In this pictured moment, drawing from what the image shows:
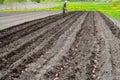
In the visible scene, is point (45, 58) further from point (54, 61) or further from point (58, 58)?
point (54, 61)

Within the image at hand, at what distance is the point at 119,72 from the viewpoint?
971cm

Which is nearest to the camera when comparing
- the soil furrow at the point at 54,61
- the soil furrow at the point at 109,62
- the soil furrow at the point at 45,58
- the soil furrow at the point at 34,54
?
the soil furrow at the point at 54,61

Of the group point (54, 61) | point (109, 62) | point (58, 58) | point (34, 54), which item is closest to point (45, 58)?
point (58, 58)

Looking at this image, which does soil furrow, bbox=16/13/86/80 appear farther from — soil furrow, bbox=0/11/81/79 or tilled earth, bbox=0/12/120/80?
soil furrow, bbox=0/11/81/79

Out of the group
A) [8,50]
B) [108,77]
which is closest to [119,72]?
[108,77]

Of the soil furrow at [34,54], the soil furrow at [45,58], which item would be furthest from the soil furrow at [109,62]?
the soil furrow at [34,54]

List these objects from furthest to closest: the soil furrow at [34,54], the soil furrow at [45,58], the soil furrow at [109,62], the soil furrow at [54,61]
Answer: the soil furrow at [34,54], the soil furrow at [45,58], the soil furrow at [109,62], the soil furrow at [54,61]

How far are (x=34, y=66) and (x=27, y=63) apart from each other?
Result: 0.49 meters

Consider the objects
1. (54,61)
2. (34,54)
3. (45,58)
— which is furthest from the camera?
(34,54)

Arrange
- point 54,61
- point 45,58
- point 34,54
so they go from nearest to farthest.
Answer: point 54,61 → point 45,58 → point 34,54

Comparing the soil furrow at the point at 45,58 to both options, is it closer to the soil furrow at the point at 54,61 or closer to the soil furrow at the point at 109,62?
the soil furrow at the point at 54,61

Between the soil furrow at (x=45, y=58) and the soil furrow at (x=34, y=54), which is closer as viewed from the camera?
the soil furrow at (x=45, y=58)

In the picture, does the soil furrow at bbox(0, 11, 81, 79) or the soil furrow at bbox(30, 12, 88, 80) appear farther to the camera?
the soil furrow at bbox(0, 11, 81, 79)

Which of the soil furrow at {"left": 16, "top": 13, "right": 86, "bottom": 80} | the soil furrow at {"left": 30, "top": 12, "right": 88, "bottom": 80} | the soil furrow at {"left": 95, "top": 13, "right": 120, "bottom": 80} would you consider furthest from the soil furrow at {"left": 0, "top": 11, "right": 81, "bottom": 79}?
the soil furrow at {"left": 95, "top": 13, "right": 120, "bottom": 80}
